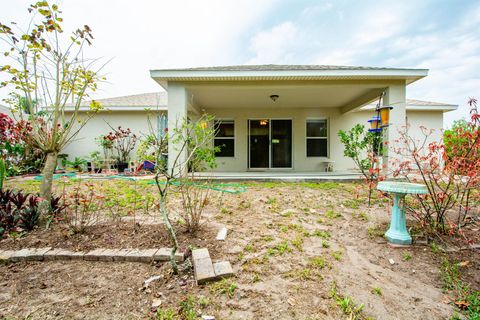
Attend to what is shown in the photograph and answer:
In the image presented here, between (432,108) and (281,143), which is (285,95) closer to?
(281,143)

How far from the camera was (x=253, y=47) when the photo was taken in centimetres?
1259

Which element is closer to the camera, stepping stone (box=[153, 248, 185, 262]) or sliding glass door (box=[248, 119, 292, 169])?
stepping stone (box=[153, 248, 185, 262])

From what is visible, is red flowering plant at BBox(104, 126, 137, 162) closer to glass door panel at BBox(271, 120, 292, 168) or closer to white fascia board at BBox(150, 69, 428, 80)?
white fascia board at BBox(150, 69, 428, 80)

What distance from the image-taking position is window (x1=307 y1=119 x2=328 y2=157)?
30.4ft

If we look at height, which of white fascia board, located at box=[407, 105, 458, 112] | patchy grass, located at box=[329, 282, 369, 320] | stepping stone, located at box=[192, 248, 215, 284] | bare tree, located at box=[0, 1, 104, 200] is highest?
white fascia board, located at box=[407, 105, 458, 112]

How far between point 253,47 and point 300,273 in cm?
1322

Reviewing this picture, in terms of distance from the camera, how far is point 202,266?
183cm

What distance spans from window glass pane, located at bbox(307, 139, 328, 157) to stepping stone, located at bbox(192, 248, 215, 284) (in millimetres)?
8054

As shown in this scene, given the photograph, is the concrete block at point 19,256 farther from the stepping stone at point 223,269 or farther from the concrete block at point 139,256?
the stepping stone at point 223,269

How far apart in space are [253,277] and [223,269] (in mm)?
264

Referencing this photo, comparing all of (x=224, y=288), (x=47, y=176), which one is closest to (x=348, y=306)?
(x=224, y=288)

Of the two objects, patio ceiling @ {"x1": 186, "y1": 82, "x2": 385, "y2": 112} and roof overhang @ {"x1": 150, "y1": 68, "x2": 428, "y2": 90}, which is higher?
roof overhang @ {"x1": 150, "y1": 68, "x2": 428, "y2": 90}

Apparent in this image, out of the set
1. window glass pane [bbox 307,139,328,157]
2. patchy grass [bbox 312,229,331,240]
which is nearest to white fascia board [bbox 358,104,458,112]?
window glass pane [bbox 307,139,328,157]

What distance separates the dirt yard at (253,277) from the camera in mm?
1447
